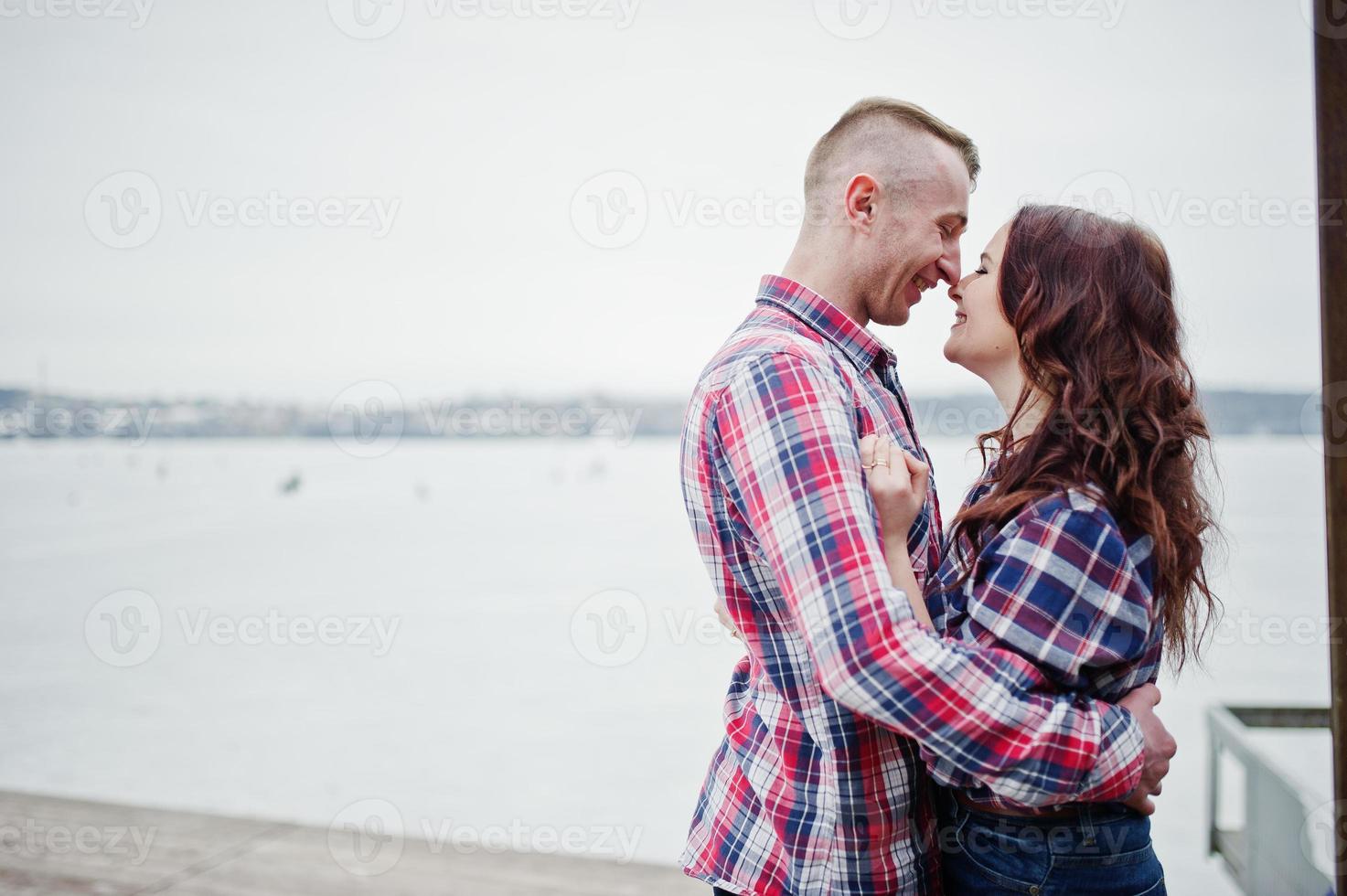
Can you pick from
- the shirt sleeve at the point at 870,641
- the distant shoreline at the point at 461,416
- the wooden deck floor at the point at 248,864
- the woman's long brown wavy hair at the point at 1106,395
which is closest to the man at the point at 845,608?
the shirt sleeve at the point at 870,641

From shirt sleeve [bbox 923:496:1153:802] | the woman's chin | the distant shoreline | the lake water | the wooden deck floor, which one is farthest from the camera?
the lake water

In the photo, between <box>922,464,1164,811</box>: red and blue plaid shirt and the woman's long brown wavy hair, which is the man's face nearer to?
the woman's long brown wavy hair

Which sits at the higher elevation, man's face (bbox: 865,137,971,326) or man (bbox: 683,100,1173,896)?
man's face (bbox: 865,137,971,326)

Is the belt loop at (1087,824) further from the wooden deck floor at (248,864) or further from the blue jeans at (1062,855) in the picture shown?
the wooden deck floor at (248,864)

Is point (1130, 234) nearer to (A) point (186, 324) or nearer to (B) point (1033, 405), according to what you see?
(B) point (1033, 405)

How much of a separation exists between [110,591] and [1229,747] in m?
10.4

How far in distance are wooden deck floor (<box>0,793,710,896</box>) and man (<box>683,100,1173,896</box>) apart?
7.38 feet

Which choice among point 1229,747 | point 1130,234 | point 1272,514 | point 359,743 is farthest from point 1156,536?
point 1272,514

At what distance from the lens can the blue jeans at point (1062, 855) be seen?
3.82 ft

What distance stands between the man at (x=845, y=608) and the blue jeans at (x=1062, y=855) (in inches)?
2.0

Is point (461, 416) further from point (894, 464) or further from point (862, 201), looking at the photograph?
point (894, 464)

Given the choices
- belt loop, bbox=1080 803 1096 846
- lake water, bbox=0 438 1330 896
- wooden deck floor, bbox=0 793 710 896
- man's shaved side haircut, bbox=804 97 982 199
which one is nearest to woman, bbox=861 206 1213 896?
belt loop, bbox=1080 803 1096 846

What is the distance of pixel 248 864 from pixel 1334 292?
145 inches

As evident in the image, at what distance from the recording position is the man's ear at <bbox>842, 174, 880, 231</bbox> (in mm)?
1344
